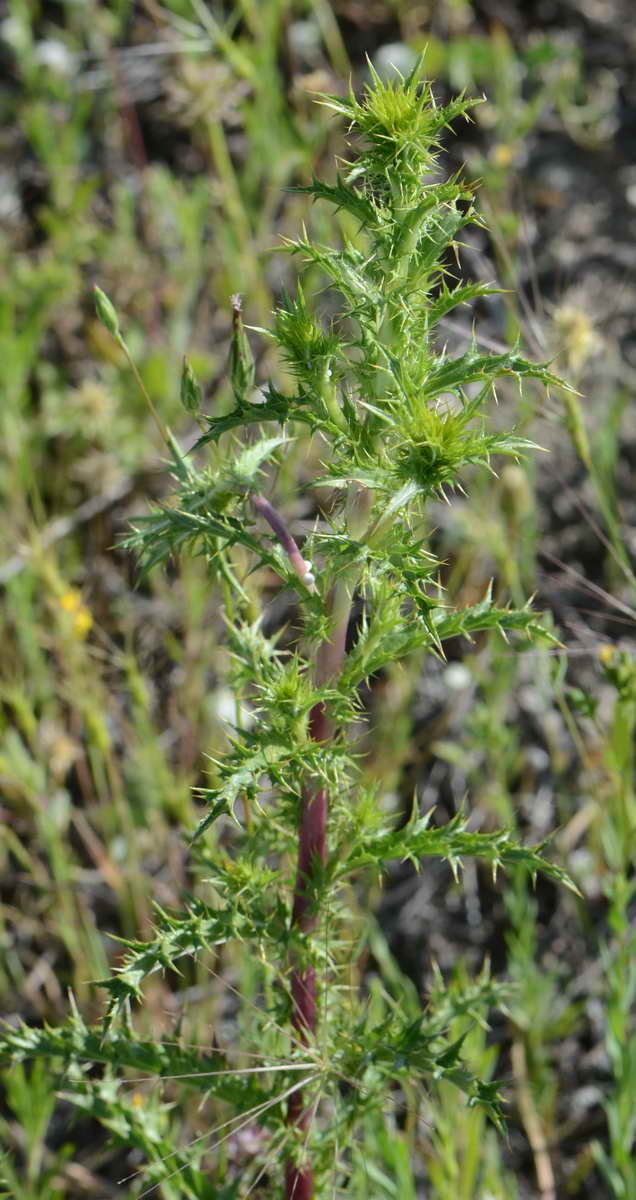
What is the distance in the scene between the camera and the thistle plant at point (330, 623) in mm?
1379

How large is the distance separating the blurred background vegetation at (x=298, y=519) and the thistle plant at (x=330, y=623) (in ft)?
0.83

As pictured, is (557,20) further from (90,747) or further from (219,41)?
(90,747)

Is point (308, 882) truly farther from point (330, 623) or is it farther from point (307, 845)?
point (330, 623)

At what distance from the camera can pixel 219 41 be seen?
3447 millimetres

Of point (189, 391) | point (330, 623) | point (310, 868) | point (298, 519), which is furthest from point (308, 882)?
point (298, 519)

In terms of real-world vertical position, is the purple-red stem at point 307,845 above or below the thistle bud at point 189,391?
below

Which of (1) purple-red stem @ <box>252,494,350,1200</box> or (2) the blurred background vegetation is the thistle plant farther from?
(2) the blurred background vegetation

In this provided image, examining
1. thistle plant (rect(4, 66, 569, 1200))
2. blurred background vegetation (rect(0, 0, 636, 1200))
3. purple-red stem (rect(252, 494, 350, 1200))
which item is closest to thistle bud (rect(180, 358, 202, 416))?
thistle plant (rect(4, 66, 569, 1200))

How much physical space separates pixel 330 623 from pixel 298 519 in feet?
6.65

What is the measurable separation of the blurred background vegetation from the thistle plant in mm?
252

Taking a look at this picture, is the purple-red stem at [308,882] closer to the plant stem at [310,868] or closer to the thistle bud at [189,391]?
the plant stem at [310,868]

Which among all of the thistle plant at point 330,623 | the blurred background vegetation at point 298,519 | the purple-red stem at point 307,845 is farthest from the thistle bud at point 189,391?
the blurred background vegetation at point 298,519

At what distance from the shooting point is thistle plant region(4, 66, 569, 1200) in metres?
1.38

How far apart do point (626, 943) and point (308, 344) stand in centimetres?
141
